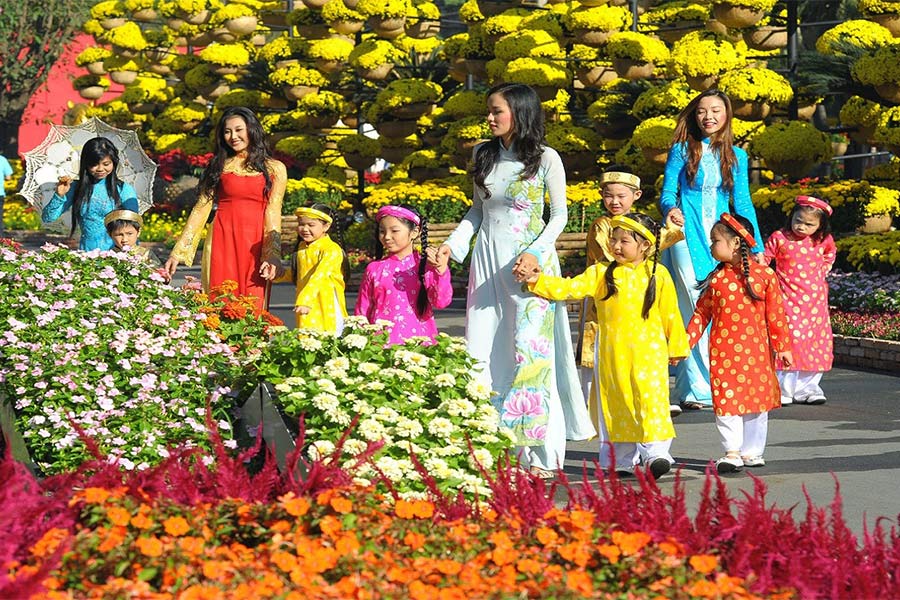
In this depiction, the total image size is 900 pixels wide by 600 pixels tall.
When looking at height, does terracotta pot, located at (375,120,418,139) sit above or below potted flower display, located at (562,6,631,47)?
below

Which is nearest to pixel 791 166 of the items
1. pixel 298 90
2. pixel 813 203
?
pixel 813 203

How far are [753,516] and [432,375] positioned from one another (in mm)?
1824

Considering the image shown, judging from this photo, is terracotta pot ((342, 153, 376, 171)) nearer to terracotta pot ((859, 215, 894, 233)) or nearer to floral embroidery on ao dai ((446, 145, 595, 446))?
terracotta pot ((859, 215, 894, 233))

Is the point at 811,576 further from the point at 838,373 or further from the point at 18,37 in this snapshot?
the point at 18,37

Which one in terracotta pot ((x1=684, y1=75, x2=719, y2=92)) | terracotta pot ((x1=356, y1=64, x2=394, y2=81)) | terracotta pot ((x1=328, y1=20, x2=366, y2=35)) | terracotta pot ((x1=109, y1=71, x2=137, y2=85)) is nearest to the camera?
terracotta pot ((x1=684, y1=75, x2=719, y2=92))

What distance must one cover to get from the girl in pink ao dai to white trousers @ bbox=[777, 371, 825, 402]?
325 centimetres

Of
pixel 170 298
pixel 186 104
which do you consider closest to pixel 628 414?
pixel 170 298

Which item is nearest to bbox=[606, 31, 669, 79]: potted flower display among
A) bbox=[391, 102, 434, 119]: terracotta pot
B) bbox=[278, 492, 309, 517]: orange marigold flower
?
bbox=[391, 102, 434, 119]: terracotta pot

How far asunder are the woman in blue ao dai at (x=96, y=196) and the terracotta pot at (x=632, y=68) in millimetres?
Result: 8905

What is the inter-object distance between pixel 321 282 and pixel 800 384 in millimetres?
3299

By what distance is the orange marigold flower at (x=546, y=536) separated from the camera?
4.55 m

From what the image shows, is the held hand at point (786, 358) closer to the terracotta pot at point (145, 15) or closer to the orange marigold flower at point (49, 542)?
the orange marigold flower at point (49, 542)

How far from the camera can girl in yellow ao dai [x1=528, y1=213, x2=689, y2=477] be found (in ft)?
24.7

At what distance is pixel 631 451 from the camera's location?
7742mm
